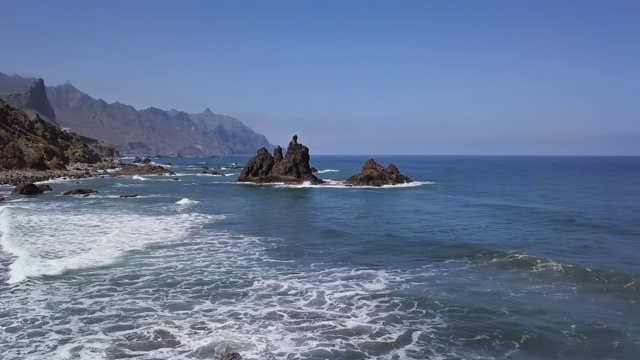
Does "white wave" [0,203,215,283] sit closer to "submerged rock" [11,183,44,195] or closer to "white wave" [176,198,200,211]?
"white wave" [176,198,200,211]

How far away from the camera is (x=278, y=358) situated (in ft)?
49.4

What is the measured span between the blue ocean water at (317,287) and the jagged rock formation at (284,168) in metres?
50.1

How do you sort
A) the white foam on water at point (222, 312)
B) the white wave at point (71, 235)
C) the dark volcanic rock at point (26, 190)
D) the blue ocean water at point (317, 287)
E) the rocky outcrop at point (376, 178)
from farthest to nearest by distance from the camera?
1. the rocky outcrop at point (376, 178)
2. the dark volcanic rock at point (26, 190)
3. the white wave at point (71, 235)
4. the blue ocean water at point (317, 287)
5. the white foam on water at point (222, 312)

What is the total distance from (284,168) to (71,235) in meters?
65.0

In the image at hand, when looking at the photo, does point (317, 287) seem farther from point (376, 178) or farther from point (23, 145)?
point (23, 145)

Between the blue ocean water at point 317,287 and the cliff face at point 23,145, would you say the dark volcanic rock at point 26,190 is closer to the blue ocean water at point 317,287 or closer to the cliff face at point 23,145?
→ the blue ocean water at point 317,287

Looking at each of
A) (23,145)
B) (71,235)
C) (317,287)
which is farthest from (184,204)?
(23,145)

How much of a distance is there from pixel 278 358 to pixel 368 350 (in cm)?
314

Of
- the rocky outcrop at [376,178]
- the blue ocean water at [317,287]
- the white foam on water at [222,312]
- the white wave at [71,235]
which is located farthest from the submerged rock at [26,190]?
the rocky outcrop at [376,178]

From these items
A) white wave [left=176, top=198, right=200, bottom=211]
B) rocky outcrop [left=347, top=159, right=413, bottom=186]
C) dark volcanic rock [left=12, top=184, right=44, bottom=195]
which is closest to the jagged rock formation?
rocky outcrop [left=347, top=159, right=413, bottom=186]

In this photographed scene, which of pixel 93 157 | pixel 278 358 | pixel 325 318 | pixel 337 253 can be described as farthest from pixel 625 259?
pixel 93 157

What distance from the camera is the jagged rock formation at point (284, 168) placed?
97.4 m

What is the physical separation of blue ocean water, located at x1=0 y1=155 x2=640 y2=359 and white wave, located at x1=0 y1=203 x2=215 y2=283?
0.17m

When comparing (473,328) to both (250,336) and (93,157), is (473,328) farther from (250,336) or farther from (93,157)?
(93,157)
